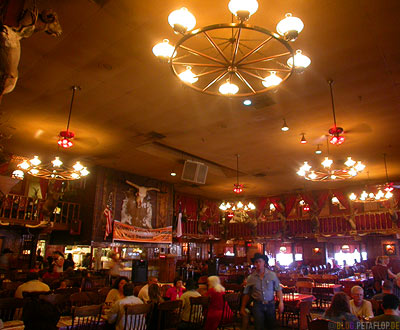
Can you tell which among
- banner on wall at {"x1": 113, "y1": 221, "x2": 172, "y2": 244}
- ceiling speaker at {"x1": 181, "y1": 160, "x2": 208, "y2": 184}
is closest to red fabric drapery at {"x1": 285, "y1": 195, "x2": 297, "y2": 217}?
banner on wall at {"x1": 113, "y1": 221, "x2": 172, "y2": 244}

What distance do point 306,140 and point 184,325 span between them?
22.3ft

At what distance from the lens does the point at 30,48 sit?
572 centimetres

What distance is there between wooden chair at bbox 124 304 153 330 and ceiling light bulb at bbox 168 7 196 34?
3.61m

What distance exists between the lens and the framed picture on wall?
20.0 meters

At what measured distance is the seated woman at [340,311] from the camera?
11.5 feet

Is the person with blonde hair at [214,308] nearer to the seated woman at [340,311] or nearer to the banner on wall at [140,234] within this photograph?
the seated woman at [340,311]

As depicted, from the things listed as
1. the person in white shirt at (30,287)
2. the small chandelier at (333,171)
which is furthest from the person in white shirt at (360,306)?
the person in white shirt at (30,287)

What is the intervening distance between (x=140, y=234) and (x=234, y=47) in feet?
36.1

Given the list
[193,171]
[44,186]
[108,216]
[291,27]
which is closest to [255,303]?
[291,27]

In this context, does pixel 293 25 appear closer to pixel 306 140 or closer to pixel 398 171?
pixel 306 140

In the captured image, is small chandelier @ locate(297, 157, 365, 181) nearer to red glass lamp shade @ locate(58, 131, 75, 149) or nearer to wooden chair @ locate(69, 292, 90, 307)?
red glass lamp shade @ locate(58, 131, 75, 149)

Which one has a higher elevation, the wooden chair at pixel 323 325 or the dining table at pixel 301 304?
the wooden chair at pixel 323 325

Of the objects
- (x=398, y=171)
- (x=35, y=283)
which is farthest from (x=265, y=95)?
(x=398, y=171)

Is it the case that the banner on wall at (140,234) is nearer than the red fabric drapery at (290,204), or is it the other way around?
the banner on wall at (140,234)
